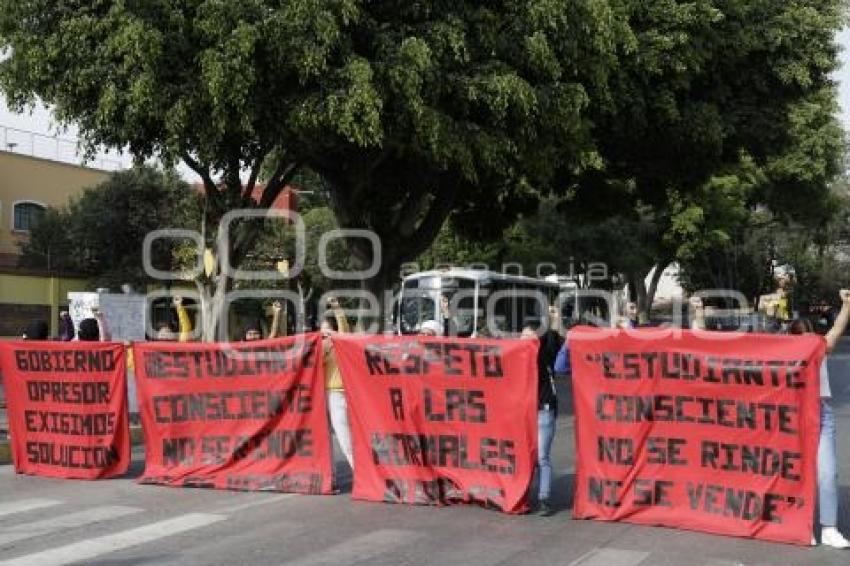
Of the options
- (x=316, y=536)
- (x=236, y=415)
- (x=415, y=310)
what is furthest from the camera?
(x=415, y=310)

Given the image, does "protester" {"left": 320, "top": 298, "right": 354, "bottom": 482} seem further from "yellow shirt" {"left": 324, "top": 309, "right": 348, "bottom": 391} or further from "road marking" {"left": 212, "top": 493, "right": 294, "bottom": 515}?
"road marking" {"left": 212, "top": 493, "right": 294, "bottom": 515}

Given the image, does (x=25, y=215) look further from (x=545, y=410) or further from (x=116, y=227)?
(x=545, y=410)

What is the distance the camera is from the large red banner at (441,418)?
8.90 m

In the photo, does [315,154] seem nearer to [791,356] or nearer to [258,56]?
[258,56]

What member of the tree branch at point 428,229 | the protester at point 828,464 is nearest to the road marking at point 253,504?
the protester at point 828,464

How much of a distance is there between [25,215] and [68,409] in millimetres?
35179

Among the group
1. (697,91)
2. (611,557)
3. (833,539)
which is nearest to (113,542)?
(611,557)

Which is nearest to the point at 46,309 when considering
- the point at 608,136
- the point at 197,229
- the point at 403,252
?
the point at 197,229

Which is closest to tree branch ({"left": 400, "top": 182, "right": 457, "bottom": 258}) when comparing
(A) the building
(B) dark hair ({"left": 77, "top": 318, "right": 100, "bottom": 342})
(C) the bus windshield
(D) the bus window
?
(C) the bus windshield

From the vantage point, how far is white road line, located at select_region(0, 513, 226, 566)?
286 inches

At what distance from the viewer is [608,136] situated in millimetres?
23109

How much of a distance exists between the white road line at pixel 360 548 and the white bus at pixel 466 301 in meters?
22.5

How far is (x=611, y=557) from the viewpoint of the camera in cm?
730

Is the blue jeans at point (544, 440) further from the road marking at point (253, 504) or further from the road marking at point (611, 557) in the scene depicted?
the road marking at point (253, 504)
